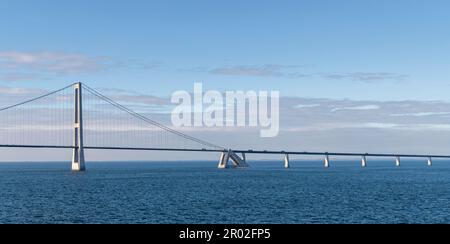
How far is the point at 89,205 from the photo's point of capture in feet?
176

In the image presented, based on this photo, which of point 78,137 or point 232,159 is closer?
point 78,137

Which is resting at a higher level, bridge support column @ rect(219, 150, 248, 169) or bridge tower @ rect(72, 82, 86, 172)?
bridge tower @ rect(72, 82, 86, 172)

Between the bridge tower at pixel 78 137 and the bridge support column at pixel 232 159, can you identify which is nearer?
the bridge tower at pixel 78 137

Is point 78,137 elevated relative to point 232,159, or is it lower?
elevated

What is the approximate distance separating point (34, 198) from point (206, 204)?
21.2 meters

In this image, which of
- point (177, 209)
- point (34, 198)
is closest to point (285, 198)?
point (177, 209)

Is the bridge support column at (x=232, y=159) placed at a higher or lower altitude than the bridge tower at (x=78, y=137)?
lower

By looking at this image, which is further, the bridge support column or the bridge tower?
the bridge support column
